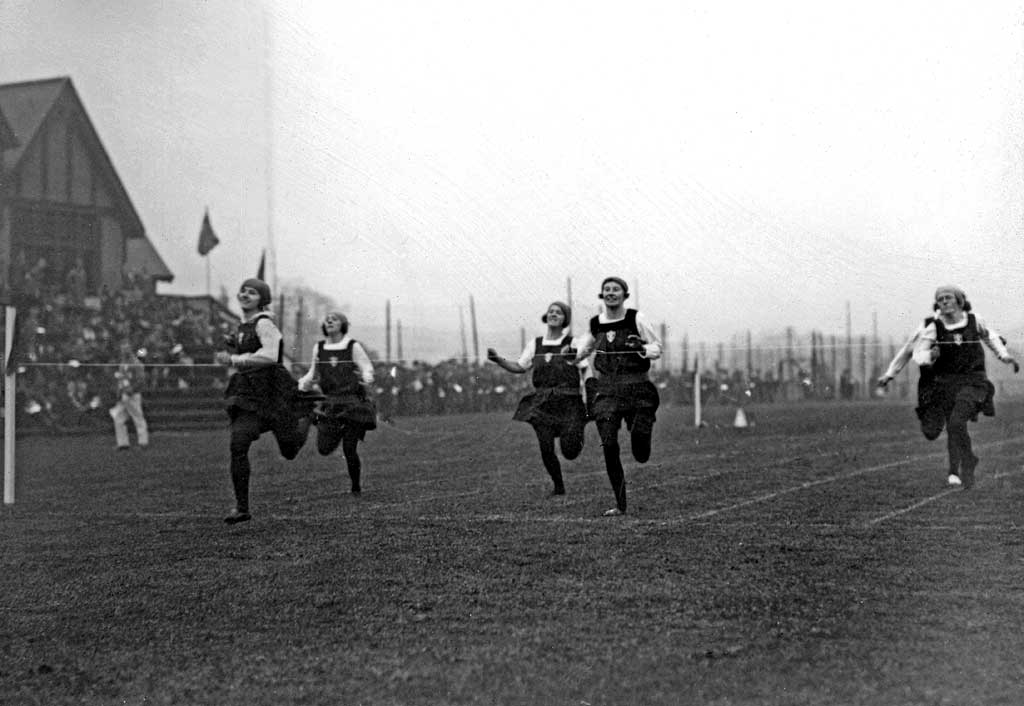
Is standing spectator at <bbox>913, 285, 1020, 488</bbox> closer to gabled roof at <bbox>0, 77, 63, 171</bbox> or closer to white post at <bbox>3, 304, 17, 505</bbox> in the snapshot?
gabled roof at <bbox>0, 77, 63, 171</bbox>

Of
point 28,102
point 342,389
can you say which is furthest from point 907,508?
point 28,102

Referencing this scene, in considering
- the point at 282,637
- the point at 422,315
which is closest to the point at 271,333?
the point at 422,315

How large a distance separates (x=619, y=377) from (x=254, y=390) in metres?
1.98

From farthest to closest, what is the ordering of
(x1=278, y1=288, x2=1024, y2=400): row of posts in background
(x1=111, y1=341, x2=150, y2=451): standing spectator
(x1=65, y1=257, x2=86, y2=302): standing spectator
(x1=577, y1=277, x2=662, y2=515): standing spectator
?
(x1=111, y1=341, x2=150, y2=451): standing spectator → (x1=65, y1=257, x2=86, y2=302): standing spectator → (x1=577, y1=277, x2=662, y2=515): standing spectator → (x1=278, y1=288, x2=1024, y2=400): row of posts in background

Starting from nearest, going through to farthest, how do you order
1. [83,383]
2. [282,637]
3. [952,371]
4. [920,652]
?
1. [920,652]
2. [282,637]
3. [952,371]
4. [83,383]

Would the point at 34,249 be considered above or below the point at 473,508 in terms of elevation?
above

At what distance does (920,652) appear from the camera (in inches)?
135

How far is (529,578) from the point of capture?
4.53m

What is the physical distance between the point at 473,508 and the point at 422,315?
1034mm

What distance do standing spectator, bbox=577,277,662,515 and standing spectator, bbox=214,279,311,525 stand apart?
5.42 ft

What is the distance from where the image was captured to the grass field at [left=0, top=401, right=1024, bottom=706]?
11.0ft

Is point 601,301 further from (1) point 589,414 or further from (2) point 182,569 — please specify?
(2) point 182,569

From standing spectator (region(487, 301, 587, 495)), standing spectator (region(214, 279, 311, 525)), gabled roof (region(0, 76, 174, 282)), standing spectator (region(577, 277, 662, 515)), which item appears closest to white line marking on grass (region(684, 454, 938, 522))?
standing spectator (region(577, 277, 662, 515))

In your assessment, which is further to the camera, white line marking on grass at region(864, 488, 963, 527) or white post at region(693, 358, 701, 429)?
white post at region(693, 358, 701, 429)
